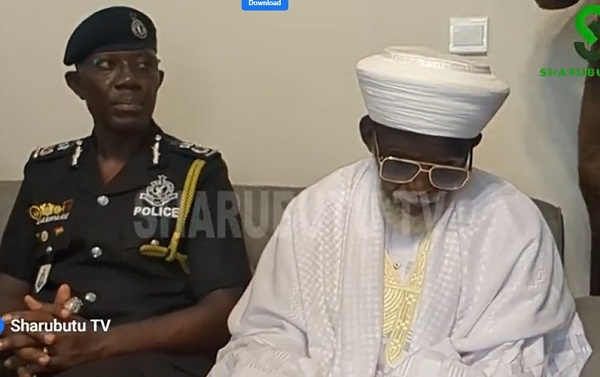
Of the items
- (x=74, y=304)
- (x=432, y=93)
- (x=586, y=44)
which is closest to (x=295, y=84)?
(x=586, y=44)

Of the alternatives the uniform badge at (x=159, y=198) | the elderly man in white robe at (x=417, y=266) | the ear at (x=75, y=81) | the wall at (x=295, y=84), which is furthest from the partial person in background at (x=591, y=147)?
the ear at (x=75, y=81)

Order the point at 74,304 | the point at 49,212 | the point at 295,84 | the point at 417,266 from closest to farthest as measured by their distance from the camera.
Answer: the point at 417,266
the point at 74,304
the point at 49,212
the point at 295,84

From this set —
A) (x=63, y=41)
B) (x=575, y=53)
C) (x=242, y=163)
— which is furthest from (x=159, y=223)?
(x=575, y=53)

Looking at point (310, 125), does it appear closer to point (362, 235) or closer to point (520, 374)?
point (362, 235)

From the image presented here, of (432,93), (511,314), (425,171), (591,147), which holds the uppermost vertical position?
(432,93)

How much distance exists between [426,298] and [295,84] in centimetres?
88

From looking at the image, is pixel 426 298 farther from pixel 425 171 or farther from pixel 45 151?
pixel 45 151

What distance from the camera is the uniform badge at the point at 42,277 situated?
1.96m

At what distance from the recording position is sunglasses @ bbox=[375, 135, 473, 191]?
152 cm

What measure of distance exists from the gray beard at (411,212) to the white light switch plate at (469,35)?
2.19 ft

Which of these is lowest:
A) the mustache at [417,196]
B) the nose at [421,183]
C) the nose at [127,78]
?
the mustache at [417,196]

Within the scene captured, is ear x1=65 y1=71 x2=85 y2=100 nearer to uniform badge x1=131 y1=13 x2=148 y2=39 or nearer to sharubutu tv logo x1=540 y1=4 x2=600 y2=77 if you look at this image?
uniform badge x1=131 y1=13 x2=148 y2=39

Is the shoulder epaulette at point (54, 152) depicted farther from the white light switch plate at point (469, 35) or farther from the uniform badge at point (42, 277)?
the white light switch plate at point (469, 35)

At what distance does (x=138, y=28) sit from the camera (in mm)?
1951
